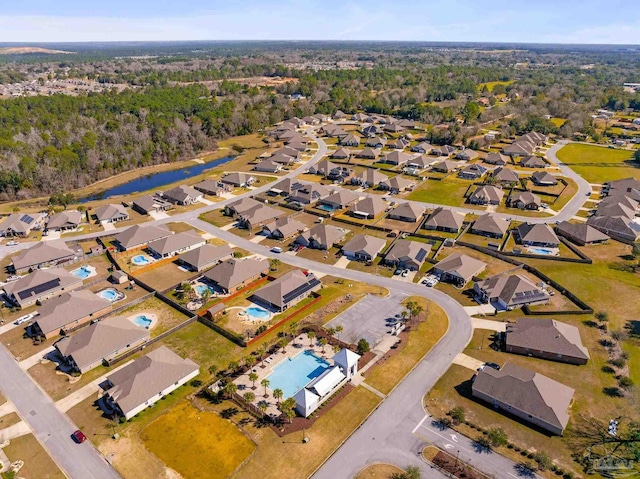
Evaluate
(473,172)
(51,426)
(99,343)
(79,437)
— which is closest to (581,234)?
(473,172)

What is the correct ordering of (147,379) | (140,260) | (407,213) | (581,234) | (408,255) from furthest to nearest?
(407,213) → (581,234) → (140,260) → (408,255) → (147,379)

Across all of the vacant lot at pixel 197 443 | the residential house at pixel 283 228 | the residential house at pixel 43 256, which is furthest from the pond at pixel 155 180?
the vacant lot at pixel 197 443

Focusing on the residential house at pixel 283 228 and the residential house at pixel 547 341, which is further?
the residential house at pixel 283 228

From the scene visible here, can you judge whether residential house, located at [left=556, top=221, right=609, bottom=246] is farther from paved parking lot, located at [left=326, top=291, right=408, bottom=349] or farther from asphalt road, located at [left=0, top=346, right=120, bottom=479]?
asphalt road, located at [left=0, top=346, right=120, bottom=479]

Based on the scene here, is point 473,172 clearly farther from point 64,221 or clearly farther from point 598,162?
point 64,221

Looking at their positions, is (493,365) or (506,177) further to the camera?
(506,177)

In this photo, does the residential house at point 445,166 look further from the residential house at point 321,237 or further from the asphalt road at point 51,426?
the asphalt road at point 51,426

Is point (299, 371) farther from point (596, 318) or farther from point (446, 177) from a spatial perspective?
point (446, 177)
